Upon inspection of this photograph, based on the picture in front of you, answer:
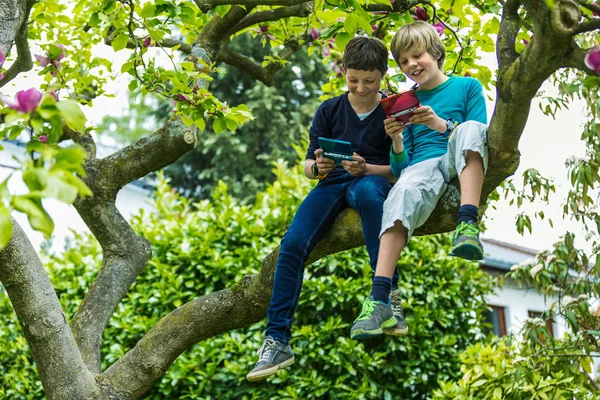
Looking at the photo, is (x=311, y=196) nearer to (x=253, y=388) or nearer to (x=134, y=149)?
(x=134, y=149)

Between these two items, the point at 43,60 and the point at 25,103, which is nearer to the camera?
the point at 25,103

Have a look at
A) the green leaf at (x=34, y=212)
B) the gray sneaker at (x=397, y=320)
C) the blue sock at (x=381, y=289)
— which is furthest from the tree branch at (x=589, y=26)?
the green leaf at (x=34, y=212)

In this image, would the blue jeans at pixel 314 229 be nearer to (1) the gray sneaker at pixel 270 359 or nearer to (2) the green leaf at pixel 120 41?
(1) the gray sneaker at pixel 270 359

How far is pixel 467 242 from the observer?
2.36 metres

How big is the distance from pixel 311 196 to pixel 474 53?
1647mm

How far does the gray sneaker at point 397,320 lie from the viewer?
8.41ft

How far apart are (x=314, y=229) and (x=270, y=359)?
1.84 ft

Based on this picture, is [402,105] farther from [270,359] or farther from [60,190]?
[60,190]

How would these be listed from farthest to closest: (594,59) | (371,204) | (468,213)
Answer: (371,204) → (468,213) → (594,59)

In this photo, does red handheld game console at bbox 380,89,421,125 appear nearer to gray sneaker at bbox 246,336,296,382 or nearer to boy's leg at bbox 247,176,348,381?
boy's leg at bbox 247,176,348,381

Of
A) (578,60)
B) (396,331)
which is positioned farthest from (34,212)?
(396,331)

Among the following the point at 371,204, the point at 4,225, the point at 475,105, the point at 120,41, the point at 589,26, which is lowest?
the point at 4,225

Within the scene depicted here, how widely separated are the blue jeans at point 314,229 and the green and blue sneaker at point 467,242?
0.38 m

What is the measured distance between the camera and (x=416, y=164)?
2809 mm
